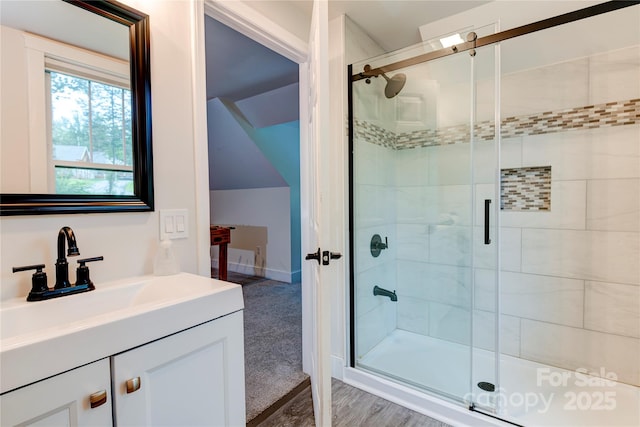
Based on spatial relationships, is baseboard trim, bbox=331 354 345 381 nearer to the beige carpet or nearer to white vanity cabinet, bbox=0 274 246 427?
the beige carpet

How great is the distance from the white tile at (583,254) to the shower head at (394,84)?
1.35 metres

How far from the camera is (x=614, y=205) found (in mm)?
1783

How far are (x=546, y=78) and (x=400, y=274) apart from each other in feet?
5.57

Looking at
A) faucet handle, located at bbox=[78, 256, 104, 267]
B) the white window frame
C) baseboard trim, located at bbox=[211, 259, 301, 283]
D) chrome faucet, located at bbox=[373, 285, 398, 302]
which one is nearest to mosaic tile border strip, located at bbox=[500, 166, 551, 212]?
chrome faucet, located at bbox=[373, 285, 398, 302]

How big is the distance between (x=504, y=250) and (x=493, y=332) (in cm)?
60

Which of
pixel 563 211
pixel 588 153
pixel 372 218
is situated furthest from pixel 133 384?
pixel 588 153

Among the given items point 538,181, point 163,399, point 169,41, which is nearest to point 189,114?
point 169,41

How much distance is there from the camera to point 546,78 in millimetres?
1951

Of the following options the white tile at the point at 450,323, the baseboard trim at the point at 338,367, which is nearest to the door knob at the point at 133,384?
the baseboard trim at the point at 338,367

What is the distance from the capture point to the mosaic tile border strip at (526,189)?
2002 mm

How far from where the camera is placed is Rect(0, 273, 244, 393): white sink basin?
56cm

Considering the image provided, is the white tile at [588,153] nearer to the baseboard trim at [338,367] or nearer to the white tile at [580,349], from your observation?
the white tile at [580,349]

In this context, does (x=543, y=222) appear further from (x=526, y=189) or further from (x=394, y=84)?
(x=394, y=84)

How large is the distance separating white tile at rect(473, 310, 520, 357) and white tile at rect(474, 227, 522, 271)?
0.37 meters
